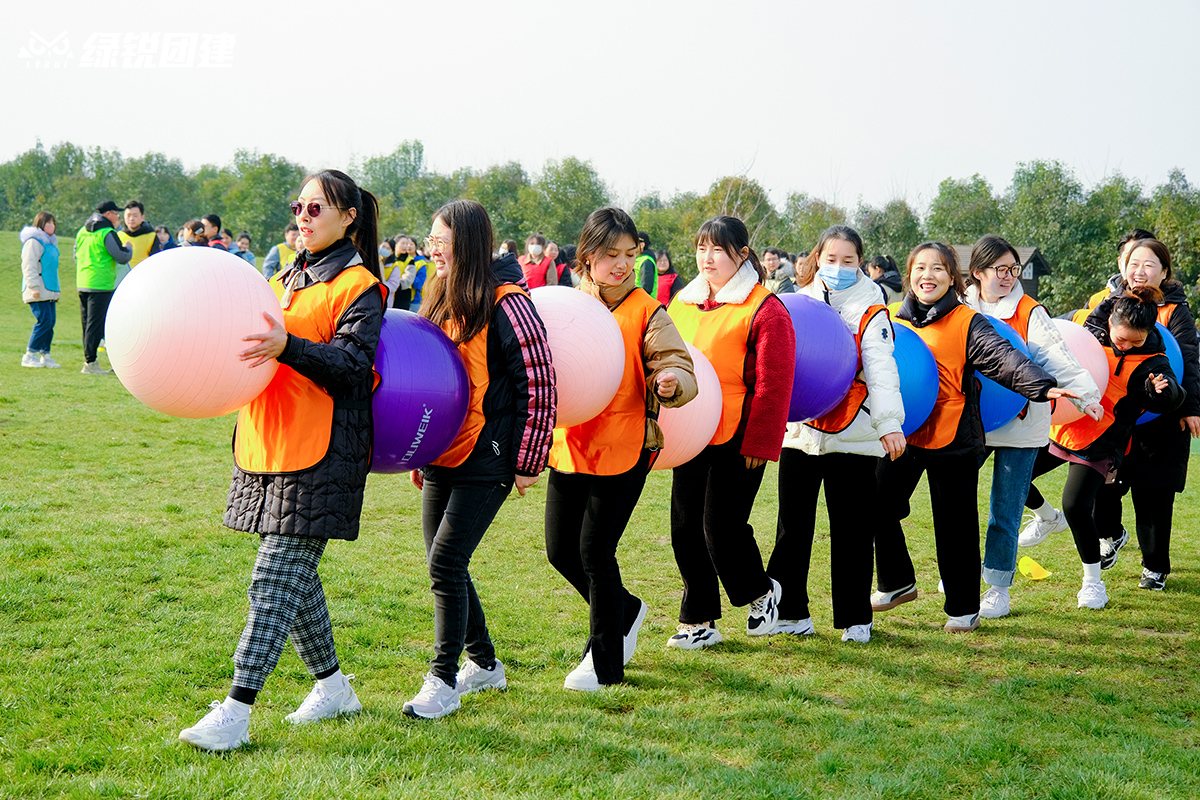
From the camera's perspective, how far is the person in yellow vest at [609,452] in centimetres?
416

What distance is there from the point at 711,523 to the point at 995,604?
6.75ft

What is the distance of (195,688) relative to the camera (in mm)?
3971

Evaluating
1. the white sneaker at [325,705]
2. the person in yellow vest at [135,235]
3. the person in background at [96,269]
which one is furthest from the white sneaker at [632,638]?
the person in yellow vest at [135,235]

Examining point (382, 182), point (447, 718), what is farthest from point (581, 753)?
point (382, 182)

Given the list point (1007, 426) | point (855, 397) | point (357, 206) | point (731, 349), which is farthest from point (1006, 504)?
point (357, 206)

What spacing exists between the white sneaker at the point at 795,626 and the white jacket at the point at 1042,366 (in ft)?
5.04

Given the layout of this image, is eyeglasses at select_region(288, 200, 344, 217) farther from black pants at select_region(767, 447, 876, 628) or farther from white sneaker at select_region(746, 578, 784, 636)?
white sneaker at select_region(746, 578, 784, 636)

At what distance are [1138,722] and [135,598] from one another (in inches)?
187

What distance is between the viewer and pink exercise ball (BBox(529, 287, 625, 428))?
3.87 meters

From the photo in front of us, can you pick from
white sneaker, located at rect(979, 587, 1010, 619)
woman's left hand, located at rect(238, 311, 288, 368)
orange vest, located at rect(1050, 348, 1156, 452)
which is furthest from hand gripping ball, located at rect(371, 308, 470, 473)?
orange vest, located at rect(1050, 348, 1156, 452)

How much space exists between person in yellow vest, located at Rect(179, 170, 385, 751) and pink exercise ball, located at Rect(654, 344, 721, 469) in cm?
140

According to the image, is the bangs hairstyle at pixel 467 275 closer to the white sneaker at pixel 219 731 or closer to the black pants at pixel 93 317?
the white sneaker at pixel 219 731

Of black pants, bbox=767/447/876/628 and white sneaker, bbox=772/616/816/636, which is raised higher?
black pants, bbox=767/447/876/628

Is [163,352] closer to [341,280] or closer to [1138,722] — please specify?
[341,280]
